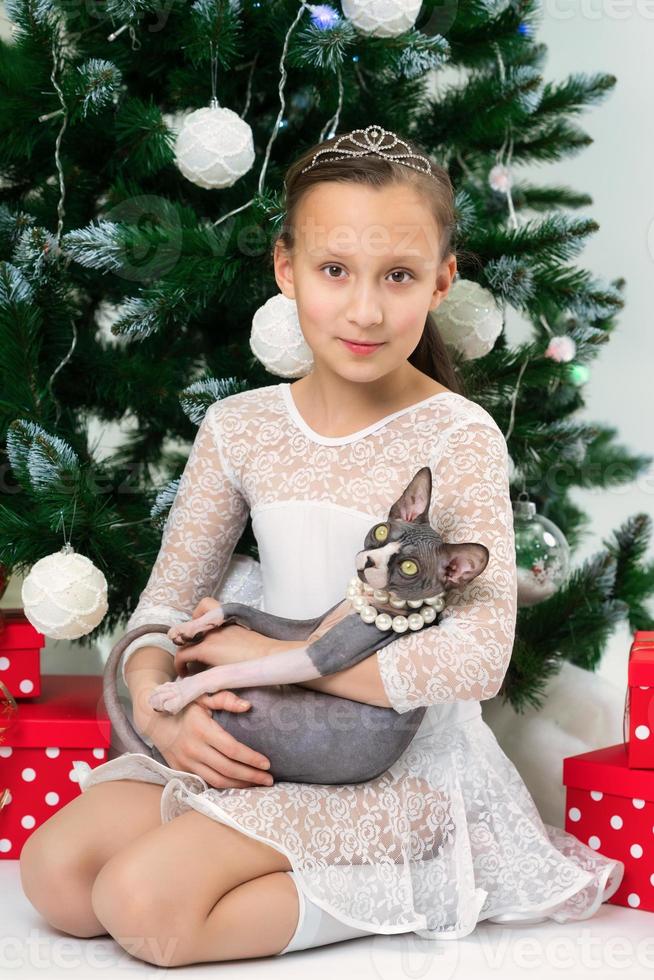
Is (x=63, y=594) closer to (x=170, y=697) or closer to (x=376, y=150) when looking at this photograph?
(x=170, y=697)

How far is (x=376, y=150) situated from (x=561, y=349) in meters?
0.47

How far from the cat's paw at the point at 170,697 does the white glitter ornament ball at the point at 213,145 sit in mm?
641

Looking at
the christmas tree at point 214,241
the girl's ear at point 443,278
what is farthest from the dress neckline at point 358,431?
the christmas tree at point 214,241

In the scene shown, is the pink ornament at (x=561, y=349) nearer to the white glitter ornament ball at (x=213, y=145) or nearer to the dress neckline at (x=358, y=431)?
the dress neckline at (x=358, y=431)

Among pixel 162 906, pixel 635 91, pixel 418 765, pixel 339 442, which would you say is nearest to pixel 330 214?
pixel 339 442

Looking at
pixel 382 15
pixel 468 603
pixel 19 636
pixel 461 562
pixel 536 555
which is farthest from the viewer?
pixel 536 555

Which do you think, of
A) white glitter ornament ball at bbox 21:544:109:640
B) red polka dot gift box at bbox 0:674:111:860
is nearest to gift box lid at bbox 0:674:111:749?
red polka dot gift box at bbox 0:674:111:860

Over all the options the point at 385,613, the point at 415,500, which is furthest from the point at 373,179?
the point at 385,613

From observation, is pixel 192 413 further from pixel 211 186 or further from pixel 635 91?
pixel 635 91

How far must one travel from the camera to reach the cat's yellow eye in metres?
1.21

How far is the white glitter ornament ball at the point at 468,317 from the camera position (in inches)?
63.8

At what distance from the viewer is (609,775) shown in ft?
4.88

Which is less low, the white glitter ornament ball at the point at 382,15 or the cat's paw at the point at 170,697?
the white glitter ornament ball at the point at 382,15

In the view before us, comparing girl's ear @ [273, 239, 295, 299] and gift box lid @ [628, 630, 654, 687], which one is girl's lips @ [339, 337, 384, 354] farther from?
gift box lid @ [628, 630, 654, 687]
